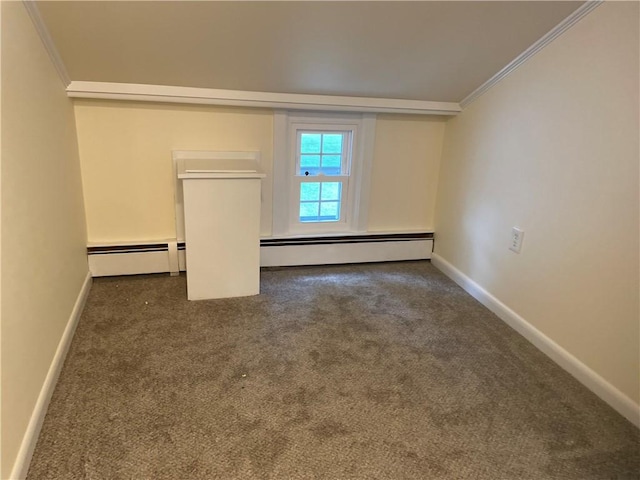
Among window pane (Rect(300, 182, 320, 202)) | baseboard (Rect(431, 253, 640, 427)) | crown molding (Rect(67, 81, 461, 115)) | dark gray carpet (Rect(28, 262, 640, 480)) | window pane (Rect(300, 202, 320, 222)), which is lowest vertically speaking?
dark gray carpet (Rect(28, 262, 640, 480))

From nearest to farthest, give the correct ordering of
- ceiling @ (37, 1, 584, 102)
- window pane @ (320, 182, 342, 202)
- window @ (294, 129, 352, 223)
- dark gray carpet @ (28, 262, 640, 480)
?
dark gray carpet @ (28, 262, 640, 480) < ceiling @ (37, 1, 584, 102) < window @ (294, 129, 352, 223) < window pane @ (320, 182, 342, 202)

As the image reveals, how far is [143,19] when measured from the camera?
187 cm

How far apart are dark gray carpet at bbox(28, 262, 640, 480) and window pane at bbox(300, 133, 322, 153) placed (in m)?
1.14

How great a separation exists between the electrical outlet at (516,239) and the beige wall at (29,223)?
2.35 m

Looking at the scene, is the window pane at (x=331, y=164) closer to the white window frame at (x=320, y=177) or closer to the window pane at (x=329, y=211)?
the white window frame at (x=320, y=177)

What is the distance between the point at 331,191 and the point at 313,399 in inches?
70.3

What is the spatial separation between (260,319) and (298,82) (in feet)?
4.72

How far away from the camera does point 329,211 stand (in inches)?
127

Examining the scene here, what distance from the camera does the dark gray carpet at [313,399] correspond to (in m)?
1.44

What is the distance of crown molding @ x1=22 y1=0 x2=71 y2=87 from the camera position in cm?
161

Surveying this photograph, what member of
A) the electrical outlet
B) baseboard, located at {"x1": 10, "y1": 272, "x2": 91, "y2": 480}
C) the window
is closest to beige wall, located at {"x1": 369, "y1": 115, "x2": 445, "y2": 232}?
the window

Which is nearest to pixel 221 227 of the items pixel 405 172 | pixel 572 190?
pixel 405 172

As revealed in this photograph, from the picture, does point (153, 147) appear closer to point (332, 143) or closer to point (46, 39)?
point (46, 39)

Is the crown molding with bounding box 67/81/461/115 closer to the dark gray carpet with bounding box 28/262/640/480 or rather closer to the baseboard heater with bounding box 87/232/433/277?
the baseboard heater with bounding box 87/232/433/277
